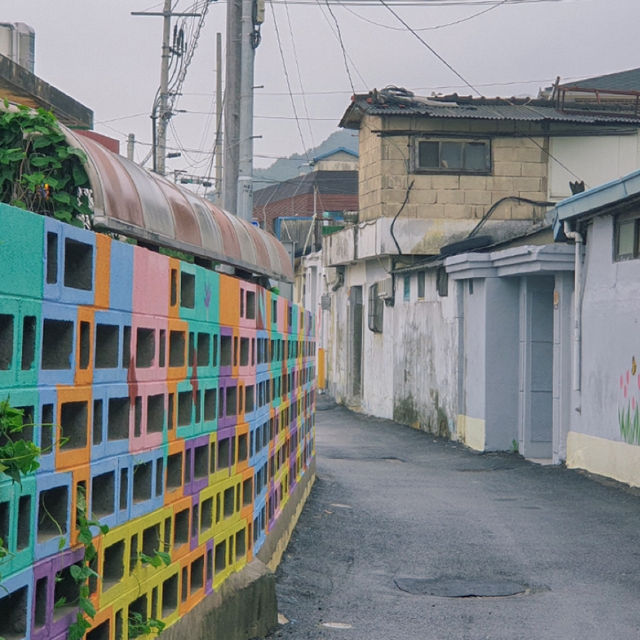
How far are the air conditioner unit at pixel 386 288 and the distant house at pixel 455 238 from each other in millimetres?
53

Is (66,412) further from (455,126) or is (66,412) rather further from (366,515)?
(455,126)

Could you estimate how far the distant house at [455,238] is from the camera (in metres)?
21.0

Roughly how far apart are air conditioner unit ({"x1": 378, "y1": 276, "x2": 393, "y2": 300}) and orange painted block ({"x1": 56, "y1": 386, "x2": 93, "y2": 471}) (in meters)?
26.1

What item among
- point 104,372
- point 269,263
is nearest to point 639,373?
point 269,263

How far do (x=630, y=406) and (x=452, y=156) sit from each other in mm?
14929

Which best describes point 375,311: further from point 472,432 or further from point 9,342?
point 9,342

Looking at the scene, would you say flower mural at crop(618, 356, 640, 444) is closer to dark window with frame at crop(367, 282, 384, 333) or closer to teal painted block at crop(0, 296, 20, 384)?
teal painted block at crop(0, 296, 20, 384)

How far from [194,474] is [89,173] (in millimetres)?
1655

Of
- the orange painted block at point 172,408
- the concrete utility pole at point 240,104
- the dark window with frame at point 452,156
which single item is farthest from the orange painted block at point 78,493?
the dark window with frame at point 452,156

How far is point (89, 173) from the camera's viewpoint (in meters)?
5.36

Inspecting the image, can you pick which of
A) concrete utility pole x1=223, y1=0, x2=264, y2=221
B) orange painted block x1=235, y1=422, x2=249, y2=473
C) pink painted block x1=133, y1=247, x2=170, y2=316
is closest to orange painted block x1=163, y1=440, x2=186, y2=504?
pink painted block x1=133, y1=247, x2=170, y2=316

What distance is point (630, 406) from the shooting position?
49.9ft

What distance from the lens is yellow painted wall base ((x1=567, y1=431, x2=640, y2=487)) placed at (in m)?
15.0

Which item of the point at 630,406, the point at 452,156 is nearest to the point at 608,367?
the point at 630,406
